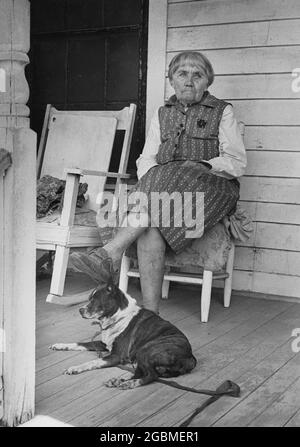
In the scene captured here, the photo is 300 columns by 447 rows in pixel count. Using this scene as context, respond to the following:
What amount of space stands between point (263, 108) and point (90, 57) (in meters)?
1.27

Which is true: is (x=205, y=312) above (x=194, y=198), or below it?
below

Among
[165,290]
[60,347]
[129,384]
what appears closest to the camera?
[129,384]

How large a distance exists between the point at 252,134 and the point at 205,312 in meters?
1.18

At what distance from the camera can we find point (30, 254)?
5.79 feet

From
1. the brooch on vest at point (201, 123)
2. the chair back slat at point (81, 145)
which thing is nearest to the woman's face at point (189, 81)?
the brooch on vest at point (201, 123)

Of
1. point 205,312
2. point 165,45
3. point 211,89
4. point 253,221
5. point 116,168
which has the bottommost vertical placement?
point 205,312

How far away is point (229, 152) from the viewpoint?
10.5 feet

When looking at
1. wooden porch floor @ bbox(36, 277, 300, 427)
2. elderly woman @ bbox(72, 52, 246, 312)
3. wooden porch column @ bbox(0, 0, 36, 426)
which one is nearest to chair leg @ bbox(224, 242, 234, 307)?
wooden porch floor @ bbox(36, 277, 300, 427)

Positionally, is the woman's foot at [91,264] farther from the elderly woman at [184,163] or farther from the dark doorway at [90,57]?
the dark doorway at [90,57]

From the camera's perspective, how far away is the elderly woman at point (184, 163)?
9.45 feet

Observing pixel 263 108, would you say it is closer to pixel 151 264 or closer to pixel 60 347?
pixel 151 264

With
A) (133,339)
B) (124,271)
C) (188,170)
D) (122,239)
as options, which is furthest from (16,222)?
(124,271)
